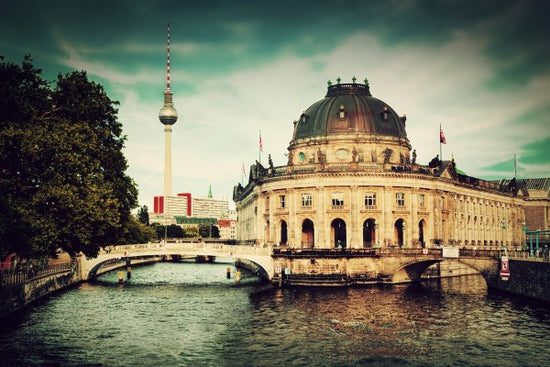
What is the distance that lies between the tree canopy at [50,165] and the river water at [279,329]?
8.07 meters

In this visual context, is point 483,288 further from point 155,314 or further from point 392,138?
point 155,314

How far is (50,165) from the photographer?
54000 mm

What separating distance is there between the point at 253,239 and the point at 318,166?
31.3 m

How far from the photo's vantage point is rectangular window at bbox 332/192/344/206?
315ft

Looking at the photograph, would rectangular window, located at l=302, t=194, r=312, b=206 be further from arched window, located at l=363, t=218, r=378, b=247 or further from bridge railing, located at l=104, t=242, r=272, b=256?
bridge railing, located at l=104, t=242, r=272, b=256

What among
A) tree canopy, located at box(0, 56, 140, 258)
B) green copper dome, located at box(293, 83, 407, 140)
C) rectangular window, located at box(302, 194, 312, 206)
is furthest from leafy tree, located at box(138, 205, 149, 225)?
tree canopy, located at box(0, 56, 140, 258)

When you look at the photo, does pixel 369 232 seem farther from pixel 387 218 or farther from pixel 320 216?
pixel 320 216

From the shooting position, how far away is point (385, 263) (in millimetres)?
85375

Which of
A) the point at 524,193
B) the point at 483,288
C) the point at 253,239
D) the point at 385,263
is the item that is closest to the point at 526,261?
the point at 483,288

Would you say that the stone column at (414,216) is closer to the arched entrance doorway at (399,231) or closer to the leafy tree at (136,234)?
the arched entrance doorway at (399,231)

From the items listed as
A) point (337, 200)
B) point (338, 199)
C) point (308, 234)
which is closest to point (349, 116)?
point (338, 199)

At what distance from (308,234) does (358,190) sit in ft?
50.0

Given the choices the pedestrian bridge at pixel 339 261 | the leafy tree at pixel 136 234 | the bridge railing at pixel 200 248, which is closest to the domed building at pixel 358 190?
the pedestrian bridge at pixel 339 261

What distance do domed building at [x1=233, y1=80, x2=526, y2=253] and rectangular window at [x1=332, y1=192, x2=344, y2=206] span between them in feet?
0.53
